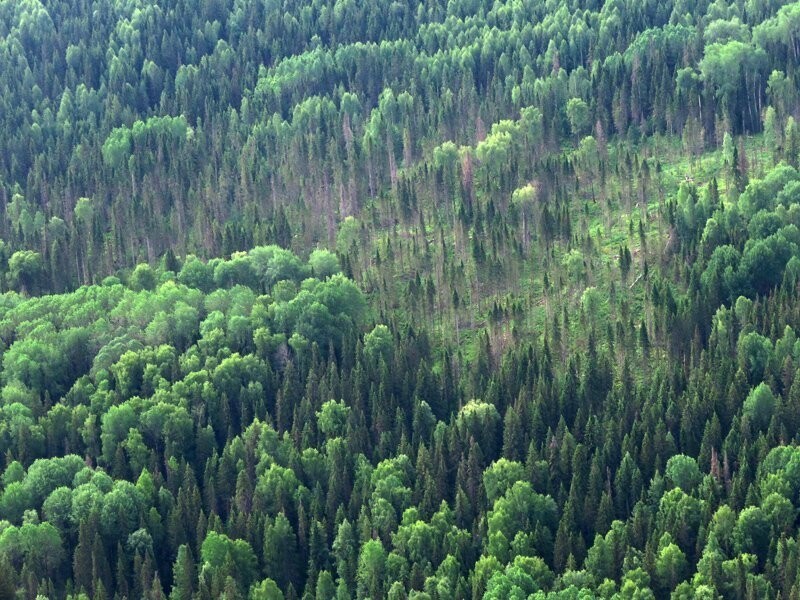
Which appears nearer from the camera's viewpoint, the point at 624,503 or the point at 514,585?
the point at 514,585

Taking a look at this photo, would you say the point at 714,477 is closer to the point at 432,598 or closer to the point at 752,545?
the point at 752,545

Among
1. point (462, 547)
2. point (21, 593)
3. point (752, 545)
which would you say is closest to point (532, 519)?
point (462, 547)

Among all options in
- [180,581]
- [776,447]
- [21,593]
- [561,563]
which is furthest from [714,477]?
[21,593]

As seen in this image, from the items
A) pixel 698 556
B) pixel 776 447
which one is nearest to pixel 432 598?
pixel 698 556

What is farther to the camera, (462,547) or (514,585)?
(462,547)

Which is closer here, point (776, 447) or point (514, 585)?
point (514, 585)

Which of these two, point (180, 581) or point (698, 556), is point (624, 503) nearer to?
point (698, 556)

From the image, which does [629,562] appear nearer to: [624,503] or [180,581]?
[624,503]
